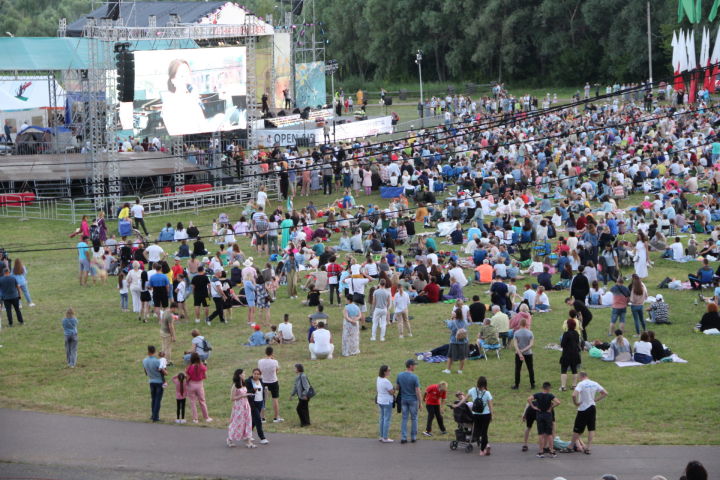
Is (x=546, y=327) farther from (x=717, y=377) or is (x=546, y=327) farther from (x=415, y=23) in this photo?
(x=415, y=23)

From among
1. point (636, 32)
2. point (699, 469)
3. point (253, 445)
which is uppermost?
point (636, 32)

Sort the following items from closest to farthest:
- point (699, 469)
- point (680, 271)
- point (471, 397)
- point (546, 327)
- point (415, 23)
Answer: point (699, 469) < point (471, 397) < point (546, 327) < point (680, 271) < point (415, 23)

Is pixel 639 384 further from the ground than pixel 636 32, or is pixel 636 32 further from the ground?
pixel 636 32

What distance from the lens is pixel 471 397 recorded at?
16359mm

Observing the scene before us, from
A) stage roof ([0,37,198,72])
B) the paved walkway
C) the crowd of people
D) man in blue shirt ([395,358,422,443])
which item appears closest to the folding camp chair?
the crowd of people

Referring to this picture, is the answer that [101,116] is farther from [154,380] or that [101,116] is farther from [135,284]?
[154,380]

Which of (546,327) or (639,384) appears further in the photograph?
(546,327)

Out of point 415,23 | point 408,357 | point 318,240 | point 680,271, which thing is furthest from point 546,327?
point 415,23

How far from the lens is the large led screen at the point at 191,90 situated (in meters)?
40.6

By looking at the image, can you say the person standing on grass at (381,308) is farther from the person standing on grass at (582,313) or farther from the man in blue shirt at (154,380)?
the man in blue shirt at (154,380)

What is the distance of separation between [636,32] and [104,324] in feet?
192

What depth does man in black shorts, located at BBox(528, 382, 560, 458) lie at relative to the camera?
15.8 metres

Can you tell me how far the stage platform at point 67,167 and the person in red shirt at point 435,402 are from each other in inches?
964

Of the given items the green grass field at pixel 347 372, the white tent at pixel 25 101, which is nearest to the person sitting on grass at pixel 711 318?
the green grass field at pixel 347 372
